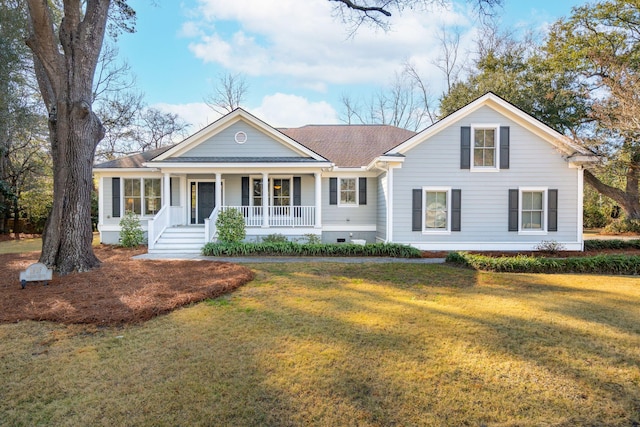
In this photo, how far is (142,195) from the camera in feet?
49.4

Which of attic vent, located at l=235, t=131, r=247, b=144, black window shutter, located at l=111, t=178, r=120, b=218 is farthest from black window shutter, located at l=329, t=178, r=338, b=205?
black window shutter, located at l=111, t=178, r=120, b=218

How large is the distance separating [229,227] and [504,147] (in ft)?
34.7

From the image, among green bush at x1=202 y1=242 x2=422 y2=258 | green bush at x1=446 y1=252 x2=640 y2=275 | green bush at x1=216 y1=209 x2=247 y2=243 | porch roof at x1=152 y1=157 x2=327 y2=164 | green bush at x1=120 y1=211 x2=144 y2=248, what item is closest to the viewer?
green bush at x1=446 y1=252 x2=640 y2=275

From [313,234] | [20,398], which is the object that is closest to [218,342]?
[20,398]

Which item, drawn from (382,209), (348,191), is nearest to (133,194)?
(348,191)

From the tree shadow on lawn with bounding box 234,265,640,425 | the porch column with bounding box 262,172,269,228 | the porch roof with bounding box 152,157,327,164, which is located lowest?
the tree shadow on lawn with bounding box 234,265,640,425

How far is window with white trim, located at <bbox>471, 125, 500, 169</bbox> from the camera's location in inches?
508

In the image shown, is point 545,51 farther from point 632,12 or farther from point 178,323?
point 178,323

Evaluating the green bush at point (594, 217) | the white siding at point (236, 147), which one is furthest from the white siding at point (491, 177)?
the green bush at point (594, 217)

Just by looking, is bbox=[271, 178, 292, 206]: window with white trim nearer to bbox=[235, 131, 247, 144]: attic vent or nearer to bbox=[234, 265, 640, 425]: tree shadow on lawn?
bbox=[235, 131, 247, 144]: attic vent

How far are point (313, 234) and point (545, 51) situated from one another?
55.5 ft

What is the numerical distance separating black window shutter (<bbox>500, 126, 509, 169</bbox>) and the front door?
463 inches

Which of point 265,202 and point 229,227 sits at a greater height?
point 265,202

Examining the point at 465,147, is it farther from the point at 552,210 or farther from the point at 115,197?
the point at 115,197
